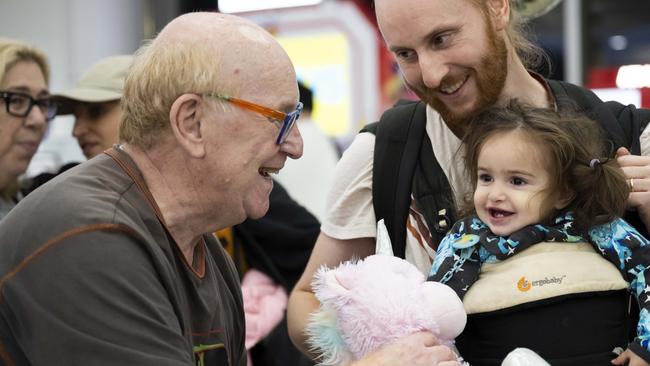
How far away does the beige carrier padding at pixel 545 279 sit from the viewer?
7.43 feet

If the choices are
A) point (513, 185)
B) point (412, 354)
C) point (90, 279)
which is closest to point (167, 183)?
point (90, 279)

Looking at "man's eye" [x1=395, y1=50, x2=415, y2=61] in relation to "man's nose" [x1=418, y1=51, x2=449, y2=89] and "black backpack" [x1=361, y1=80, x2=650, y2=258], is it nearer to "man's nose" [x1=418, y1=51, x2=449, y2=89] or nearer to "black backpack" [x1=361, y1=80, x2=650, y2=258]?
"man's nose" [x1=418, y1=51, x2=449, y2=89]

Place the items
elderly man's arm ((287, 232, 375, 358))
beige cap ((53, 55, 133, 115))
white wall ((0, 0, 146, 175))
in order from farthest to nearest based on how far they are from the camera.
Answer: white wall ((0, 0, 146, 175))
beige cap ((53, 55, 133, 115))
elderly man's arm ((287, 232, 375, 358))

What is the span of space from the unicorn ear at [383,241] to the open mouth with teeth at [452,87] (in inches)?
15.6

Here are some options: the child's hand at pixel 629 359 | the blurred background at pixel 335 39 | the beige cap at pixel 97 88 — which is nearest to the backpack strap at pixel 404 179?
the child's hand at pixel 629 359

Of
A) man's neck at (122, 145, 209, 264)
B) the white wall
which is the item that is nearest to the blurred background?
the white wall

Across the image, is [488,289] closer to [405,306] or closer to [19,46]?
[405,306]

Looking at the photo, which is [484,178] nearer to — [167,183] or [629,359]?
[629,359]

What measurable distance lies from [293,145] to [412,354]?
60 cm

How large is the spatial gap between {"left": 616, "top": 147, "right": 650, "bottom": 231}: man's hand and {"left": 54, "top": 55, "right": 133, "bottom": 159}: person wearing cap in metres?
2.63

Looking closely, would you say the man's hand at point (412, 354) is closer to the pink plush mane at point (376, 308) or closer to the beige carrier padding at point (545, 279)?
the pink plush mane at point (376, 308)

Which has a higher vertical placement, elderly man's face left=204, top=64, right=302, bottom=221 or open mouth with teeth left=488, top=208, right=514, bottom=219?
elderly man's face left=204, top=64, right=302, bottom=221

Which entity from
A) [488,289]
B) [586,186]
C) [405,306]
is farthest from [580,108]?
[405,306]

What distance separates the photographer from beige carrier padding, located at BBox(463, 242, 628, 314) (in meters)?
2.26
